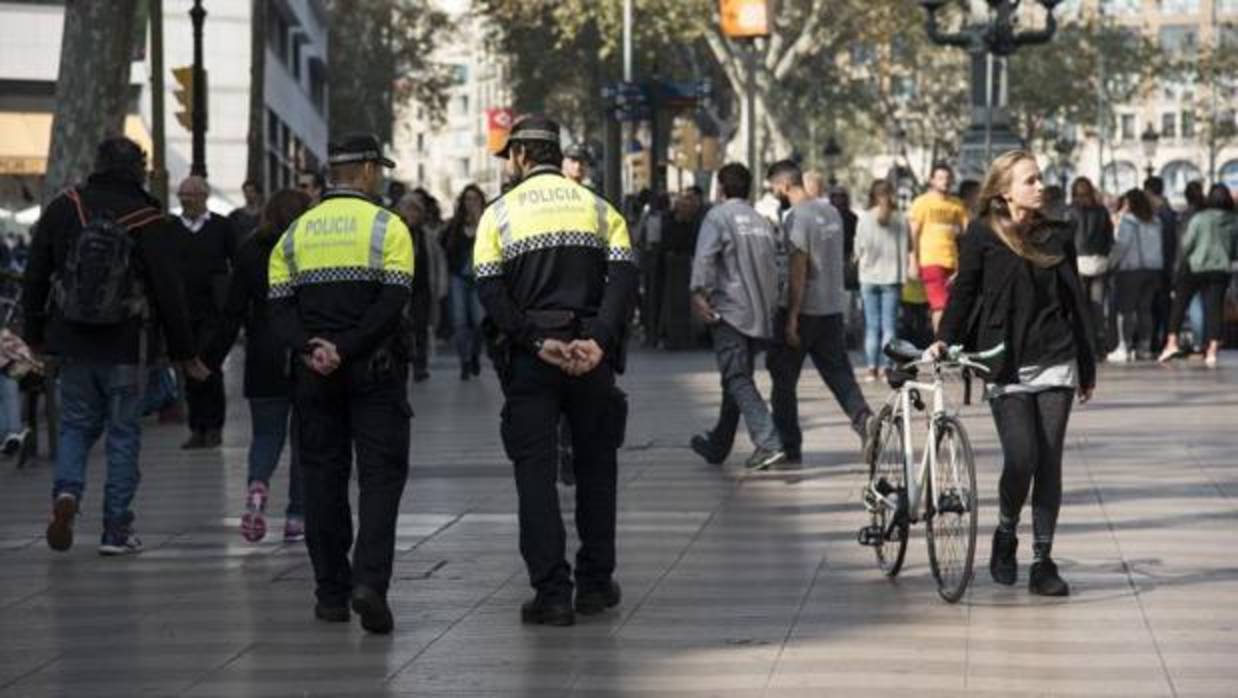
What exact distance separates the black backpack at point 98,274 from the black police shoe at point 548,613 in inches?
119

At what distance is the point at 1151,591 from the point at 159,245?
14.7 ft

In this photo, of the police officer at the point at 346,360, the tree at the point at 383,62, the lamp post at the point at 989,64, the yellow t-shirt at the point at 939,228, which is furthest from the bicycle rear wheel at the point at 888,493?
the tree at the point at 383,62

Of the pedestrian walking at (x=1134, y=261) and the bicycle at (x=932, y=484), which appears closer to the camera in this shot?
the bicycle at (x=932, y=484)

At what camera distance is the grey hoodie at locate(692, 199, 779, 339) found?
56.2ft

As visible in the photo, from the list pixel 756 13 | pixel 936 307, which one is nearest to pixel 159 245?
pixel 936 307

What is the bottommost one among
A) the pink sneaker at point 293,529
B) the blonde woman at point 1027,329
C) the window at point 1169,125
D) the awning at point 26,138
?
the pink sneaker at point 293,529

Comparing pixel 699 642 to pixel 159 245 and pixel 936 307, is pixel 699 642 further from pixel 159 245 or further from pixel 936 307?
pixel 936 307

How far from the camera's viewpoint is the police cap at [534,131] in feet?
36.5

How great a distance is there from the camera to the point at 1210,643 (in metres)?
10.3

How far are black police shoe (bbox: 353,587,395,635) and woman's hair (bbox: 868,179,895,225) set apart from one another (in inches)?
627

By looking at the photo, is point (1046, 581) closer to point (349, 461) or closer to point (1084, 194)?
point (349, 461)

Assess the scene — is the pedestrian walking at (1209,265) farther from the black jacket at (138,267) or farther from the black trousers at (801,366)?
the black jacket at (138,267)

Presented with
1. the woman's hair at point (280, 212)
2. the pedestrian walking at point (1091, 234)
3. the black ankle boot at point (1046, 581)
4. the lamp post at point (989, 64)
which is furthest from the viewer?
the lamp post at point (989, 64)

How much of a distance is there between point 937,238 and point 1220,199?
5.68 meters
